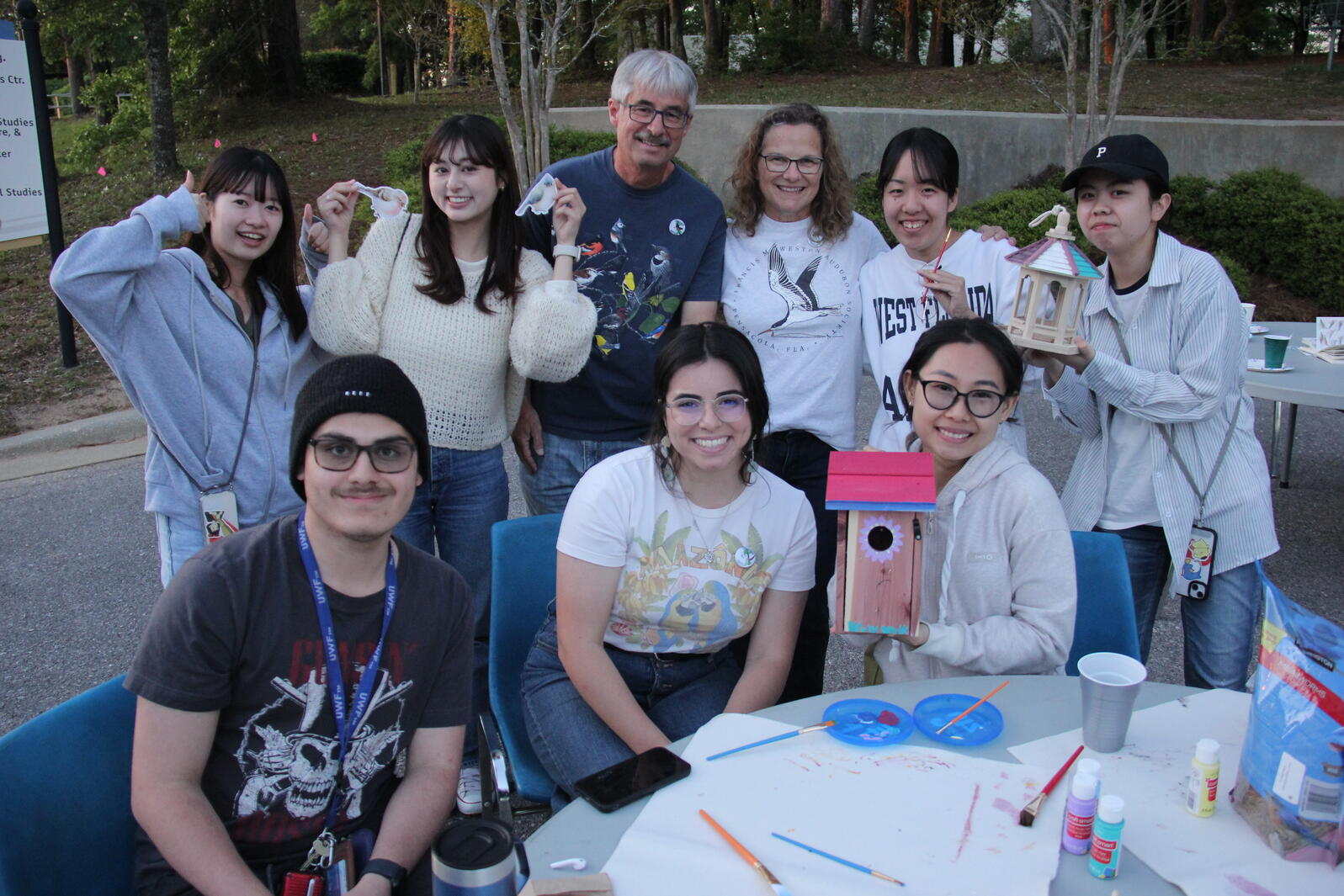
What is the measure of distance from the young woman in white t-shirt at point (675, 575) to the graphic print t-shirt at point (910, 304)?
0.61m

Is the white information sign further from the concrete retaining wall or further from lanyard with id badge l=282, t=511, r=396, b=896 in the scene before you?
the concrete retaining wall

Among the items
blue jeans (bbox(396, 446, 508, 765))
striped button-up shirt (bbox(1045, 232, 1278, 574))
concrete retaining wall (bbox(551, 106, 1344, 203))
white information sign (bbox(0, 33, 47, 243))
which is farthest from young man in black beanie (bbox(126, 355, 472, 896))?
concrete retaining wall (bbox(551, 106, 1344, 203))

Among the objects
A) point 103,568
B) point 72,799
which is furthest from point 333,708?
point 103,568

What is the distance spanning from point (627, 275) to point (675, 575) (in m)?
1.14

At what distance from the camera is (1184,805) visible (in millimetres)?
1646

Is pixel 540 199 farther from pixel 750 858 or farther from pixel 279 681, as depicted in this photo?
pixel 750 858

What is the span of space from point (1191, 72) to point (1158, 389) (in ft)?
62.6

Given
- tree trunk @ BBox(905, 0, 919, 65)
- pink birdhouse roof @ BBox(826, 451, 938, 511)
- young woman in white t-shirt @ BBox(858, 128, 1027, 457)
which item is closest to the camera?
pink birdhouse roof @ BBox(826, 451, 938, 511)

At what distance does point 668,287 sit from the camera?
10.2ft

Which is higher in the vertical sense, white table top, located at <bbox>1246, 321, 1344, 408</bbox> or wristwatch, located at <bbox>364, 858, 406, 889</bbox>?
white table top, located at <bbox>1246, 321, 1344, 408</bbox>

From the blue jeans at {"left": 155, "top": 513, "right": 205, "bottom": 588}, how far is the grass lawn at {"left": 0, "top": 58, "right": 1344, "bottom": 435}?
4860 millimetres

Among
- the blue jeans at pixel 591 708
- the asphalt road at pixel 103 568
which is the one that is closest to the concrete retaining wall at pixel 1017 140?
the asphalt road at pixel 103 568

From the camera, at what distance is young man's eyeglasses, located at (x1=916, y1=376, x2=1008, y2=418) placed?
2336 mm

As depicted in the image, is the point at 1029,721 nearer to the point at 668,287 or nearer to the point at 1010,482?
the point at 1010,482
